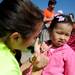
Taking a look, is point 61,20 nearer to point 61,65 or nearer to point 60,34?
point 60,34

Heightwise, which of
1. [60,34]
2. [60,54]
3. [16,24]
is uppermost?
[16,24]

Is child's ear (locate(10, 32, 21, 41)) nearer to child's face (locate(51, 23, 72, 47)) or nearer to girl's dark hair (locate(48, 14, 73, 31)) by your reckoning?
child's face (locate(51, 23, 72, 47))

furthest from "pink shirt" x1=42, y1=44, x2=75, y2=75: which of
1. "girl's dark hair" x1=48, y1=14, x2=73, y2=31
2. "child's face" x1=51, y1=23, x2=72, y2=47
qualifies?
"girl's dark hair" x1=48, y1=14, x2=73, y2=31

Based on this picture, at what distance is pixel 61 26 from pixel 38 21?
1.31 meters

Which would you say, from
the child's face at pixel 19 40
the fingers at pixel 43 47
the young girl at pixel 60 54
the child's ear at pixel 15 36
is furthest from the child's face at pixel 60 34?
the child's ear at pixel 15 36

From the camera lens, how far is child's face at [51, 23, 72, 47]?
3281 mm

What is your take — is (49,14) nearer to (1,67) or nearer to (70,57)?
(70,57)

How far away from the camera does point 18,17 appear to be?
2016mm

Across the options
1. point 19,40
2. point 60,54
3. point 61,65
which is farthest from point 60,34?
point 19,40

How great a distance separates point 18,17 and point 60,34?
4.44 ft

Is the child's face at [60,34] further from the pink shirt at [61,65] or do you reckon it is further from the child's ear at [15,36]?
the child's ear at [15,36]

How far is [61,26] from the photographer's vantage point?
11.2 feet

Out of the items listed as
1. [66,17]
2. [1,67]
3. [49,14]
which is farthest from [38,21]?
[49,14]

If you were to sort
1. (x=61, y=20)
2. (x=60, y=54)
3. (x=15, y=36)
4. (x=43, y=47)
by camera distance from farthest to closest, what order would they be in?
(x=61, y=20) → (x=60, y=54) → (x=43, y=47) → (x=15, y=36)
